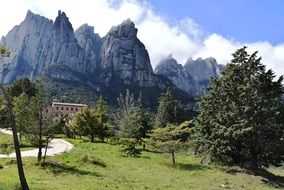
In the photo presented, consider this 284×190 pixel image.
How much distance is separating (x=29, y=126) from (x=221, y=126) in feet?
69.7

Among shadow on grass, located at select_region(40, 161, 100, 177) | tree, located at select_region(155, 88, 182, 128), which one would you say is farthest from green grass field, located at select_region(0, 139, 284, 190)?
tree, located at select_region(155, 88, 182, 128)

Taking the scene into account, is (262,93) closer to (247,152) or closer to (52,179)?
(247,152)

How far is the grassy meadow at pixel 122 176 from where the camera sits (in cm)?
3359

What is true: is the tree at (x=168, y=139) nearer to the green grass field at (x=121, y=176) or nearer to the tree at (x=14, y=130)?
the green grass field at (x=121, y=176)

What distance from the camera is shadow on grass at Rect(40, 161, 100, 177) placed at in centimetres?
3875

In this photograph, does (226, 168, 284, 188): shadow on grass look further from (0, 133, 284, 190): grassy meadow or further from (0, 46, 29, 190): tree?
(0, 46, 29, 190): tree

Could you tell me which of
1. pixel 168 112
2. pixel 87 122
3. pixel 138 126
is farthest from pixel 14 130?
pixel 168 112

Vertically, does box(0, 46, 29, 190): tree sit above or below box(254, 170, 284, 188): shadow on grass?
above

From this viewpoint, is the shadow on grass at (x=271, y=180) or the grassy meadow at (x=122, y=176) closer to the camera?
the grassy meadow at (x=122, y=176)

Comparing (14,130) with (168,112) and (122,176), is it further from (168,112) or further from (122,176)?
(168,112)

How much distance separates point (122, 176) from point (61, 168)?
575 centimetres

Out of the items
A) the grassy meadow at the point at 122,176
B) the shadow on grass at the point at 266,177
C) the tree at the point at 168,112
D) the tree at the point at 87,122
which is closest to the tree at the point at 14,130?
the grassy meadow at the point at 122,176

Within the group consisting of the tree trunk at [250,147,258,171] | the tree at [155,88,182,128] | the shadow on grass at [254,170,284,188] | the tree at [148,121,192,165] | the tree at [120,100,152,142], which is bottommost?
the shadow on grass at [254,170,284,188]

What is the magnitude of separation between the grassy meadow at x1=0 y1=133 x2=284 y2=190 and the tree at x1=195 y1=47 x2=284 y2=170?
3754 millimetres
